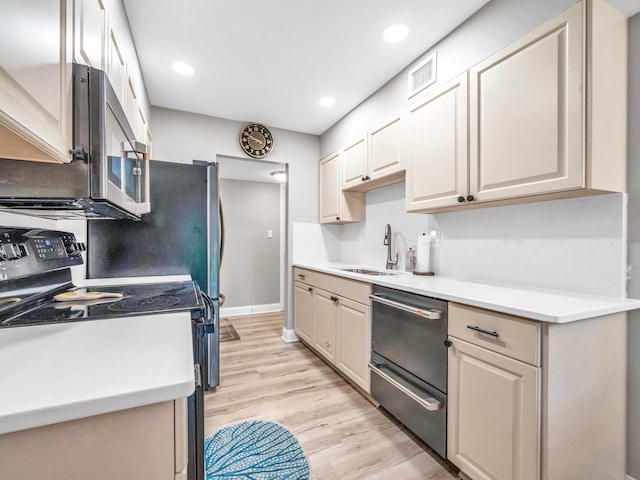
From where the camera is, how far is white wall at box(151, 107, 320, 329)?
2.94m

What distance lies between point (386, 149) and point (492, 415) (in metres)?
1.82

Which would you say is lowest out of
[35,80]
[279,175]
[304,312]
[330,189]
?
[304,312]

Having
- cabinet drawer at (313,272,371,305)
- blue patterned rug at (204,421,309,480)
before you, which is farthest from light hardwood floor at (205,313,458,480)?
cabinet drawer at (313,272,371,305)

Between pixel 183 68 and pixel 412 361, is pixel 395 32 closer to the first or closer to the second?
pixel 183 68

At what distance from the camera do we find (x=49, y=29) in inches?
29.0

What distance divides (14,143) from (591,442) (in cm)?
203

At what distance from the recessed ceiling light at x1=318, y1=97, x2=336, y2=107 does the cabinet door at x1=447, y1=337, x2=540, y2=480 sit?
2294 millimetres

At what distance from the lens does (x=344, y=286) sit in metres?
2.28

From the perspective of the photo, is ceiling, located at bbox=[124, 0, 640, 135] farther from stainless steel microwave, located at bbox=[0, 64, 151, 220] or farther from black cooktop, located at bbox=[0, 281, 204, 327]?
black cooktop, located at bbox=[0, 281, 204, 327]

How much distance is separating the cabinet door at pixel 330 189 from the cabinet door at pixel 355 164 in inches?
5.8

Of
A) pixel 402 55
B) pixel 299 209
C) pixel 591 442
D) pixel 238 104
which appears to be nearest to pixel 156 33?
pixel 238 104

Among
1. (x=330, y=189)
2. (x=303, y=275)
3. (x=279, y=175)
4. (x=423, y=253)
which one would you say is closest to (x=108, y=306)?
(x=423, y=253)

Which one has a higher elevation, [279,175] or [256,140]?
[256,140]

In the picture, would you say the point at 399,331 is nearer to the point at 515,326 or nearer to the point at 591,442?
the point at 515,326
